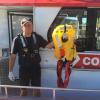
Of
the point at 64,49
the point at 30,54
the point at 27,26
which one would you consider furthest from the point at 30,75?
the point at 27,26

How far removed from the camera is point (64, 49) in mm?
5789

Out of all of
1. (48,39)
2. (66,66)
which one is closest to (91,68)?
(66,66)

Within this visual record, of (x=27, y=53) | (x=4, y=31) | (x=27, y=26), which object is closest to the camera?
(x=27, y=26)

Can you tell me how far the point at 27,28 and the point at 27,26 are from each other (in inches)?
1.8

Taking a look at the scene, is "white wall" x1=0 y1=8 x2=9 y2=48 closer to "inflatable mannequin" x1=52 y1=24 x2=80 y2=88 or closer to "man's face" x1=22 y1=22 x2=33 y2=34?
"man's face" x1=22 y1=22 x2=33 y2=34

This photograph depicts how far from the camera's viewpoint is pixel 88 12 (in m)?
5.87

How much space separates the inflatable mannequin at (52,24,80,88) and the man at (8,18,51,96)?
220 mm

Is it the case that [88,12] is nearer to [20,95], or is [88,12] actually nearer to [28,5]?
[28,5]

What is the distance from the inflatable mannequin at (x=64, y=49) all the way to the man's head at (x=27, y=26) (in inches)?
14.7

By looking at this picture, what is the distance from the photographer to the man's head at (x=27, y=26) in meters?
5.69

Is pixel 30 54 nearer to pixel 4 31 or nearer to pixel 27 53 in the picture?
pixel 27 53

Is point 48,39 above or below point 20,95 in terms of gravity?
above

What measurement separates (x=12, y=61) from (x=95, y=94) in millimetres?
1401

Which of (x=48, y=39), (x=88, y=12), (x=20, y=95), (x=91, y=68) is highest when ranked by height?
(x=88, y=12)
